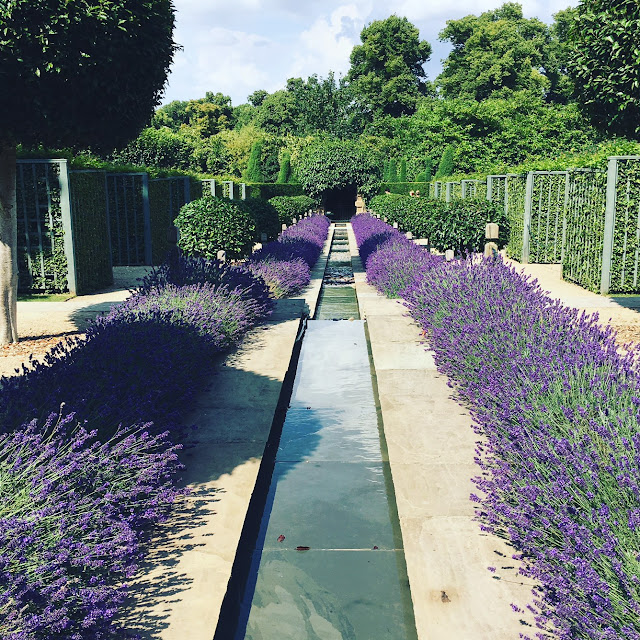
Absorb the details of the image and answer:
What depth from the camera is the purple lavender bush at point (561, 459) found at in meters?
2.38

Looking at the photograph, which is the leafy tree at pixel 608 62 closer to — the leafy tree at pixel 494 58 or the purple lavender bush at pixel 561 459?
the purple lavender bush at pixel 561 459

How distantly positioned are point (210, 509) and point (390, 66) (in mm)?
63367

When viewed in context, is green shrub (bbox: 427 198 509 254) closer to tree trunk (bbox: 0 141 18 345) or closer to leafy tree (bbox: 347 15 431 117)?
tree trunk (bbox: 0 141 18 345)

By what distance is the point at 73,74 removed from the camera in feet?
20.7

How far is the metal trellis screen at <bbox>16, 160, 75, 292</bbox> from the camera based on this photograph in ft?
37.0

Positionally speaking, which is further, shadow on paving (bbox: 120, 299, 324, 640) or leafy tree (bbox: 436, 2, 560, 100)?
leafy tree (bbox: 436, 2, 560, 100)

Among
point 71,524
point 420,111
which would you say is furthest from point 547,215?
point 420,111

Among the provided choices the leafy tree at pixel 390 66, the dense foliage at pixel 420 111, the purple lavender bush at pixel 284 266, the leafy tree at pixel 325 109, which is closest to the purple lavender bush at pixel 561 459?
the purple lavender bush at pixel 284 266

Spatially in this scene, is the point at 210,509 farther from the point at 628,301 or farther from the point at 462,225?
the point at 462,225

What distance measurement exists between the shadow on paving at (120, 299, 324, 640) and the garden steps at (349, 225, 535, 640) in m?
0.87

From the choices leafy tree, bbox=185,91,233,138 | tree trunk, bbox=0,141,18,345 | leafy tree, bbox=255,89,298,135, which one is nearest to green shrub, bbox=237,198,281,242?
tree trunk, bbox=0,141,18,345

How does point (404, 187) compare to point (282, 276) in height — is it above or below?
above

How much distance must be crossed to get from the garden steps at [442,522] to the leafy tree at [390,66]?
58.9 metres

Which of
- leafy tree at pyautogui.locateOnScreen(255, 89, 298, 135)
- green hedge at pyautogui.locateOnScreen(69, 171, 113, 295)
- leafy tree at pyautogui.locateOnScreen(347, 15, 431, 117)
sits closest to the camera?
green hedge at pyautogui.locateOnScreen(69, 171, 113, 295)
